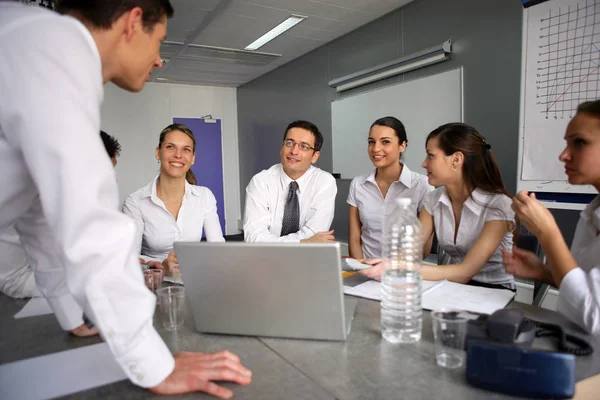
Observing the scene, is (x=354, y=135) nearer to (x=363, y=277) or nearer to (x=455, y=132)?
(x=455, y=132)

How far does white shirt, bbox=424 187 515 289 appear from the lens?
1.83 m

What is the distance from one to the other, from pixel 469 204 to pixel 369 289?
0.78m

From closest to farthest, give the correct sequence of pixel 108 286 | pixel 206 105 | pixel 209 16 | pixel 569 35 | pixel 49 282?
pixel 108 286 < pixel 49 282 < pixel 569 35 < pixel 209 16 < pixel 206 105

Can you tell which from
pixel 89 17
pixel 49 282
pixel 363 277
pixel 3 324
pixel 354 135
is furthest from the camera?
pixel 354 135

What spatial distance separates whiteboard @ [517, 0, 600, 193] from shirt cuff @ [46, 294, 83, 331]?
2.64m

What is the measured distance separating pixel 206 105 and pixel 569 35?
6.16 m

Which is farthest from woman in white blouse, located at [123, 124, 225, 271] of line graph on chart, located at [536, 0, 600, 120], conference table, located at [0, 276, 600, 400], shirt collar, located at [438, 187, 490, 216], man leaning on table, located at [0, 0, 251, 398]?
line graph on chart, located at [536, 0, 600, 120]

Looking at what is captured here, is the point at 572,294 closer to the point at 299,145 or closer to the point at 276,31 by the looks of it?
the point at 299,145

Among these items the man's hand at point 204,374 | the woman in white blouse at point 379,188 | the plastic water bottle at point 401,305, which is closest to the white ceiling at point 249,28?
the woman in white blouse at point 379,188

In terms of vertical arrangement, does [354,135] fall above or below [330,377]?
above

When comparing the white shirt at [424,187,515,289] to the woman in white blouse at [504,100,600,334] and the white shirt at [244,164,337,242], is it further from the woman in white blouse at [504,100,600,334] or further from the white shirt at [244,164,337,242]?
the white shirt at [244,164,337,242]

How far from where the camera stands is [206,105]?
7496 millimetres

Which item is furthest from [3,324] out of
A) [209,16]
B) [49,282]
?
[209,16]

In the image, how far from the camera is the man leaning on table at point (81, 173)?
68cm
